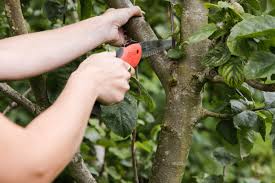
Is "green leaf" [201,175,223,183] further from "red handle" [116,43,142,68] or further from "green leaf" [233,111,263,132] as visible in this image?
"red handle" [116,43,142,68]

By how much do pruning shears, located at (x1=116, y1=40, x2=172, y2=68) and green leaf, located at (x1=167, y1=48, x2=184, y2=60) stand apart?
29mm

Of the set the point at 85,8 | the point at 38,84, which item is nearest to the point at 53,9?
the point at 85,8

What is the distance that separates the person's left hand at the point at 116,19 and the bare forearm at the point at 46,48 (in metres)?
0.01

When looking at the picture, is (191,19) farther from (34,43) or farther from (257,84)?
(34,43)

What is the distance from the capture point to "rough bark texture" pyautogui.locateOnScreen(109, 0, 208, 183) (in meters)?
1.15

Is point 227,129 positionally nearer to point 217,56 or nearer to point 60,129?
point 217,56

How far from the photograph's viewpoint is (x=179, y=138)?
116cm

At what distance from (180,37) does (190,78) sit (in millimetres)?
92

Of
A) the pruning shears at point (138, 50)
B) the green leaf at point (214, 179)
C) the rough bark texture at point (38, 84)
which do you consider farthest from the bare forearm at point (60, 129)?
the green leaf at point (214, 179)

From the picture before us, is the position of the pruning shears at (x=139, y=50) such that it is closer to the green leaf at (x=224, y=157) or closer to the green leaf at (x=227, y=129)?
the green leaf at (x=227, y=129)

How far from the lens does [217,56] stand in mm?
1022

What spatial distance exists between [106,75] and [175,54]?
25 centimetres

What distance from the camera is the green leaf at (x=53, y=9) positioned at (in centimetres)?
150

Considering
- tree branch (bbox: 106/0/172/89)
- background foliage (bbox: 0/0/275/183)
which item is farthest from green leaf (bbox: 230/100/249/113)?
tree branch (bbox: 106/0/172/89)
